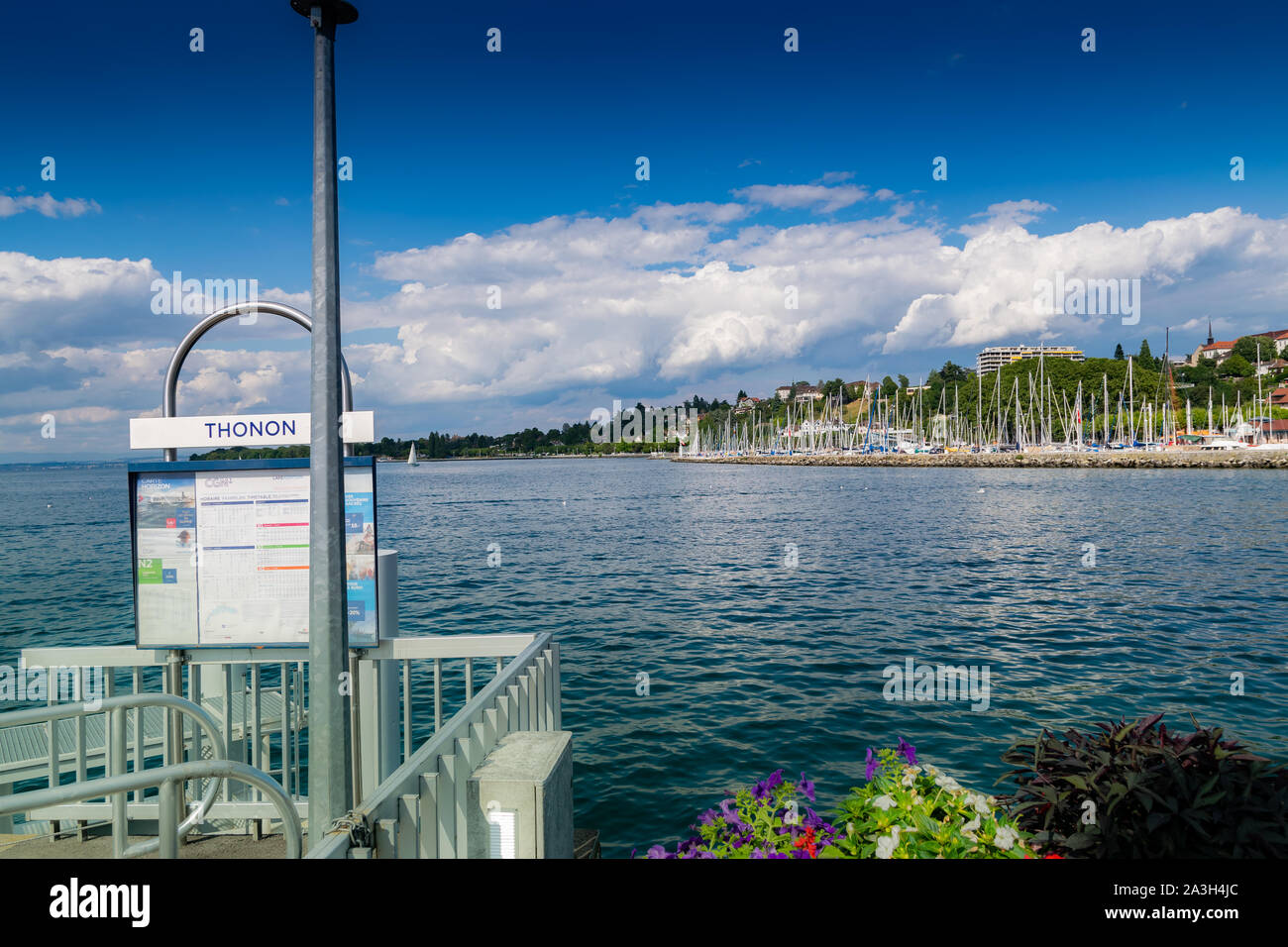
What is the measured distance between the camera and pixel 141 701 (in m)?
3.85

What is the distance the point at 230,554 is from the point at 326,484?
299 cm

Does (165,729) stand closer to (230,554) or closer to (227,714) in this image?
(227,714)

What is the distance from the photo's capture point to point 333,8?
3539 millimetres

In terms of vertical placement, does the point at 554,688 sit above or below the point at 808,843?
above

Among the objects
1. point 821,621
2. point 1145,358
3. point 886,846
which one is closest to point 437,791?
point 886,846

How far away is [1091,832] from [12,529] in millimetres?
78709

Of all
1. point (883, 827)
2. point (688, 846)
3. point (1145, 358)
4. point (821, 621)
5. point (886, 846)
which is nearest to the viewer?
point (886, 846)

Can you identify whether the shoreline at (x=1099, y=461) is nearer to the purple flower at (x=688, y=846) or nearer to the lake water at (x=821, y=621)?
the lake water at (x=821, y=621)

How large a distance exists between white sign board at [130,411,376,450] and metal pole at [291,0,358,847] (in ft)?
5.92

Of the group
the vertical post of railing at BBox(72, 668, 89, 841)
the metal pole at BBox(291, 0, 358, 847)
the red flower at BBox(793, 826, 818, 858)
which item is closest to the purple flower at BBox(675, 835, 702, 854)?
the red flower at BBox(793, 826, 818, 858)

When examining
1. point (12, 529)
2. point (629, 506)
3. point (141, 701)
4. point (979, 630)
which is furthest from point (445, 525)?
point (141, 701)

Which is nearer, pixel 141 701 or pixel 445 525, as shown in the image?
pixel 141 701

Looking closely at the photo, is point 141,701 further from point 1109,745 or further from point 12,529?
point 12,529

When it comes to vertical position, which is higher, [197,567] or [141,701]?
[197,567]
